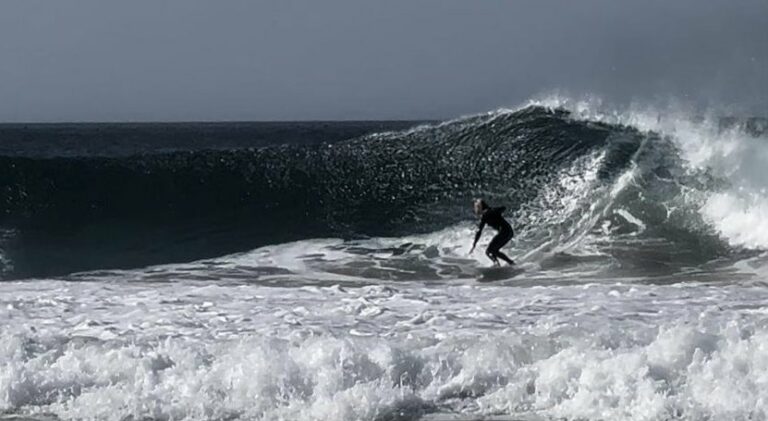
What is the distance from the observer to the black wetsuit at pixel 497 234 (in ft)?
52.3

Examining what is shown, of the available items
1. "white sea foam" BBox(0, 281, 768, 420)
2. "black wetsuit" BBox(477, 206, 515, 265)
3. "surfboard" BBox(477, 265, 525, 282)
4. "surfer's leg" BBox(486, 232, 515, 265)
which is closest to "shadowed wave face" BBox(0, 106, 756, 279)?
"black wetsuit" BBox(477, 206, 515, 265)

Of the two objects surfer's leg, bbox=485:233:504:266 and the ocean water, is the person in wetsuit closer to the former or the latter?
surfer's leg, bbox=485:233:504:266

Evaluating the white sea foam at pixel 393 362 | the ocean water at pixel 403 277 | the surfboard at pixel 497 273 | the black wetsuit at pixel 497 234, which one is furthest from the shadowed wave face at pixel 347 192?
the white sea foam at pixel 393 362

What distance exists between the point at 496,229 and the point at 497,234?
17 cm

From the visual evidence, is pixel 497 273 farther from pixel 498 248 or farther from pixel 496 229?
pixel 496 229

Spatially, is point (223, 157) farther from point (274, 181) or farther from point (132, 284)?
point (132, 284)

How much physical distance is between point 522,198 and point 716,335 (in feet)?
32.4

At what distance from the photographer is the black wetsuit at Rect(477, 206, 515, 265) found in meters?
15.9

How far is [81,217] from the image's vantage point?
20297 millimetres

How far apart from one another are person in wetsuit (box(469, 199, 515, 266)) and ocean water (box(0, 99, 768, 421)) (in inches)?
9.7

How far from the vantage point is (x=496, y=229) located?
16.3 m

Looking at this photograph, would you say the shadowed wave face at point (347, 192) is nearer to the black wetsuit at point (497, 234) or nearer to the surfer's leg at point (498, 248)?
the black wetsuit at point (497, 234)

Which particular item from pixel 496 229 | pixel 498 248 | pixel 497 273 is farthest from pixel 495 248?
pixel 497 273

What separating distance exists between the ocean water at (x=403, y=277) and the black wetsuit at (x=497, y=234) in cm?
25
